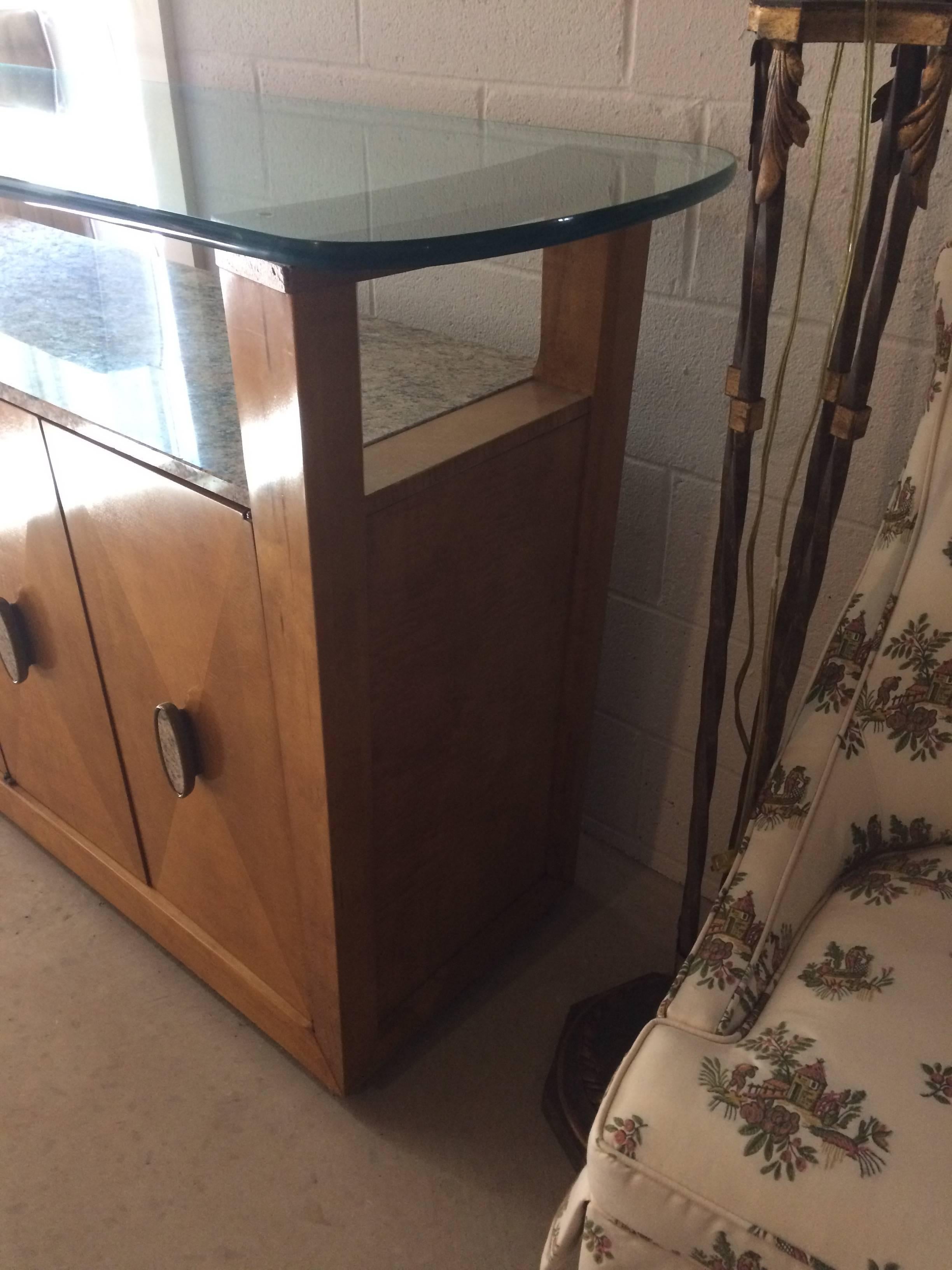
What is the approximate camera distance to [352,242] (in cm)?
59

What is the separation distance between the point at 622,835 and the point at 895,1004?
803 millimetres

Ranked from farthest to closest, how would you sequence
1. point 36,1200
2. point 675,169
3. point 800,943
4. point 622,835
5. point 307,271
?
point 622,835, point 36,1200, point 675,169, point 800,943, point 307,271

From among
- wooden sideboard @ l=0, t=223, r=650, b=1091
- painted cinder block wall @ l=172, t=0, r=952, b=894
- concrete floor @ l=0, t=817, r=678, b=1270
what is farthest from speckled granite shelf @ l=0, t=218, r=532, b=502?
concrete floor @ l=0, t=817, r=678, b=1270

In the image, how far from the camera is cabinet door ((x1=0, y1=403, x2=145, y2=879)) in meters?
1.04

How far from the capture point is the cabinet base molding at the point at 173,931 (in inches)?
44.3

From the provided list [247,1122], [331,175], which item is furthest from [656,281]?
[247,1122]

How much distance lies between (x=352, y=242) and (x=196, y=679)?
51 cm

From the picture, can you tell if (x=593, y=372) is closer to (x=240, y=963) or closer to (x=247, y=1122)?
(x=240, y=963)

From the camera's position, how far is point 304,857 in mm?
943

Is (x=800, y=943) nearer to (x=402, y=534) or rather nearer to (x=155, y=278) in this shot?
(x=402, y=534)

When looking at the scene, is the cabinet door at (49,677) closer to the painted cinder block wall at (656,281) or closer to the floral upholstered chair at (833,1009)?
the painted cinder block wall at (656,281)

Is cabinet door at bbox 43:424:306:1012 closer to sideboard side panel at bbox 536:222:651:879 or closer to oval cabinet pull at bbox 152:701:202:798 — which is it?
oval cabinet pull at bbox 152:701:202:798

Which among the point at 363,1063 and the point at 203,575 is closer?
the point at 203,575

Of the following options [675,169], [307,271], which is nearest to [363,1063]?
[307,271]
